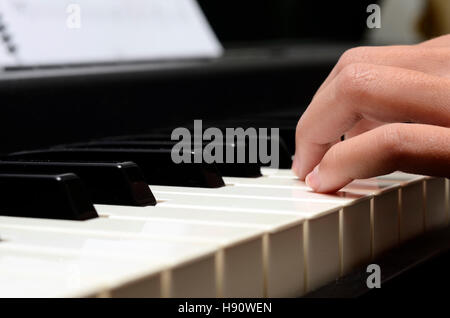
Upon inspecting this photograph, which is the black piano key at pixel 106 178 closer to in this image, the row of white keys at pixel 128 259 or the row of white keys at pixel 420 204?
the row of white keys at pixel 128 259

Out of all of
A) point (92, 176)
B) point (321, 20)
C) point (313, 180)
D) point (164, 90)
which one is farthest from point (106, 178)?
point (321, 20)

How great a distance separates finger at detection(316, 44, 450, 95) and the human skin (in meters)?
0.11

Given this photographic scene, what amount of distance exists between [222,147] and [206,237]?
1.36 feet

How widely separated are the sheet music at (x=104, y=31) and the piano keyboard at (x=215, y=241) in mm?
418

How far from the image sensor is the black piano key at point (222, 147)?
3.31 feet

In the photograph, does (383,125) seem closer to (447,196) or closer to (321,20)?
(447,196)

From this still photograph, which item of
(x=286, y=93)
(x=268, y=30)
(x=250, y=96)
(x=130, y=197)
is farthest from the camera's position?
(x=268, y=30)

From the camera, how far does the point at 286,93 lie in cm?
170

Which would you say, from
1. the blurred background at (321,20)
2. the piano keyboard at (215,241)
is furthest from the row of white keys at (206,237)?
the blurred background at (321,20)

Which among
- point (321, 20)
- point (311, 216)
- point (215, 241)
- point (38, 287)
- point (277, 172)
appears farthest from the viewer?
point (321, 20)

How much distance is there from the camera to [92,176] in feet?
2.74
